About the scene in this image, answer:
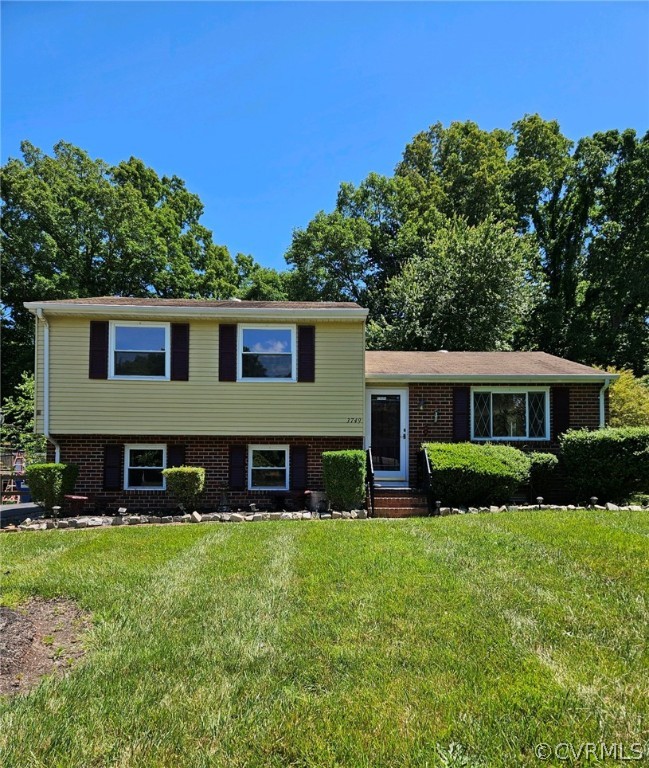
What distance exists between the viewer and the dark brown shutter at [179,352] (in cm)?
1126

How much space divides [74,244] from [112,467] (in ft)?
55.2

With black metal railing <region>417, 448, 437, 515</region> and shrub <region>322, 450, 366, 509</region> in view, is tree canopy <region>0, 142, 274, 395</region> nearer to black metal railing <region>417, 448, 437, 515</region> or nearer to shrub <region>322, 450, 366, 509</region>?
shrub <region>322, 450, 366, 509</region>

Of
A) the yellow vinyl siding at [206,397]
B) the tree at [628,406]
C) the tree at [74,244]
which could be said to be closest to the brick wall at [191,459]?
the yellow vinyl siding at [206,397]

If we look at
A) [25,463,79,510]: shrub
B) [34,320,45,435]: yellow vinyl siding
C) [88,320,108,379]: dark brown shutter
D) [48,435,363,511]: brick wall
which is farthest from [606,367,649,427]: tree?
[34,320,45,435]: yellow vinyl siding

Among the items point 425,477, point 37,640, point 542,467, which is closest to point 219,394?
point 425,477

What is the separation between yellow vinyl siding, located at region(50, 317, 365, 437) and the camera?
11047 mm

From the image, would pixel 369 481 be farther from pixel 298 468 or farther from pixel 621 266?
pixel 621 266

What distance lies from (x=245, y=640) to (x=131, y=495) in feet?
27.4

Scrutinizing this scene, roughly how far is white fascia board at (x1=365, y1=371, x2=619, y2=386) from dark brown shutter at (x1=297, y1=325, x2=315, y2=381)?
1.31 m

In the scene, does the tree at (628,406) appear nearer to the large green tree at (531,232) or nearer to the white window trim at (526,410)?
the white window trim at (526,410)

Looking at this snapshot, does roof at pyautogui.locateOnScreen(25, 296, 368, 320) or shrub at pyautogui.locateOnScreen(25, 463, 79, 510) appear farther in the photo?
roof at pyautogui.locateOnScreen(25, 296, 368, 320)

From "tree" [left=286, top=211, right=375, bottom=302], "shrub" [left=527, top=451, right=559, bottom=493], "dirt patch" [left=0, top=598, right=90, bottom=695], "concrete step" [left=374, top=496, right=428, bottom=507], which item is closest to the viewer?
"dirt patch" [left=0, top=598, right=90, bottom=695]

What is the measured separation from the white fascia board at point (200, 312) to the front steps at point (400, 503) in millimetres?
3777

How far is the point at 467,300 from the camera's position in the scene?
20.4 metres
